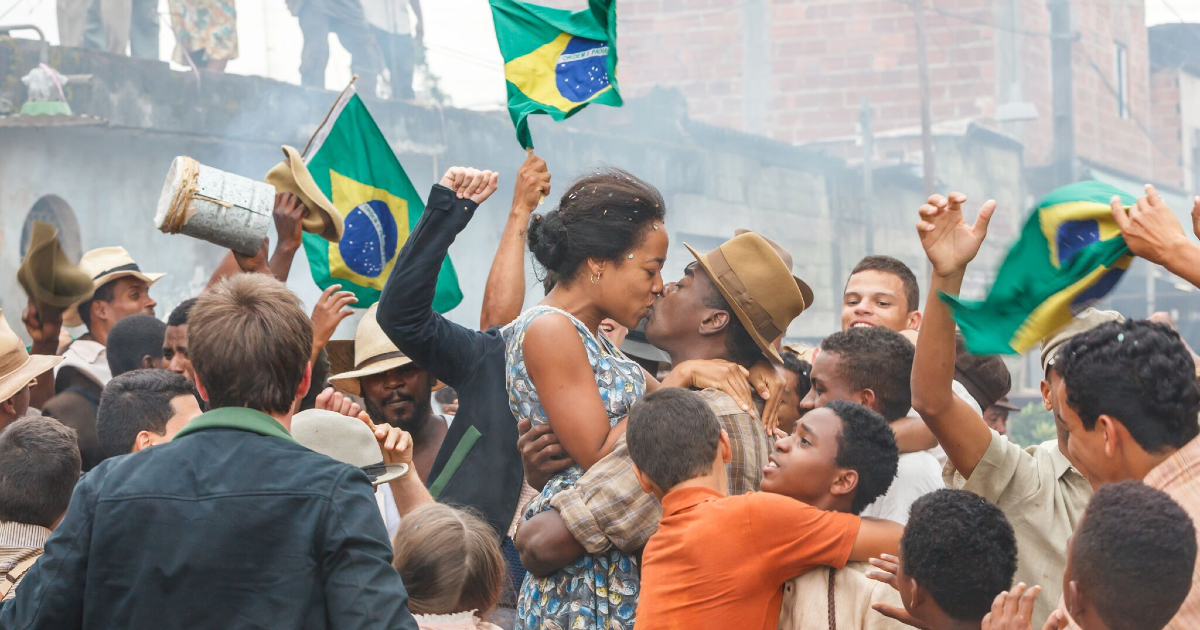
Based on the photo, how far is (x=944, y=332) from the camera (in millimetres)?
3057

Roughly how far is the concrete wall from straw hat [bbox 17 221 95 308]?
3.95 meters

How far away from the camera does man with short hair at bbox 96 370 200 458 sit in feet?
12.5

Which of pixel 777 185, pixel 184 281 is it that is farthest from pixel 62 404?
pixel 777 185

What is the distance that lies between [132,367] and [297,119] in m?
5.92

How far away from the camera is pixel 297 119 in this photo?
10.6 metres

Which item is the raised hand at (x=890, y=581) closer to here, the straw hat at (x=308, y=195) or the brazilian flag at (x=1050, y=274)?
the brazilian flag at (x=1050, y=274)

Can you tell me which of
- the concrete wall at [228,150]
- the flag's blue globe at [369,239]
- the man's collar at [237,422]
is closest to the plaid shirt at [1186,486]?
the man's collar at [237,422]

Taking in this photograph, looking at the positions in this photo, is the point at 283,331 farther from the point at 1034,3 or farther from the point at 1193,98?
the point at 1193,98

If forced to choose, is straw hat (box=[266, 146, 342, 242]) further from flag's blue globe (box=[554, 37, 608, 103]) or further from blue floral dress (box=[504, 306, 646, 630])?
blue floral dress (box=[504, 306, 646, 630])

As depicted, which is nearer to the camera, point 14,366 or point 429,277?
point 429,277

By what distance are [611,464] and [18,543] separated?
5.67 ft

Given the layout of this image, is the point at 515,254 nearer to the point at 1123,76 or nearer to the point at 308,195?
the point at 308,195

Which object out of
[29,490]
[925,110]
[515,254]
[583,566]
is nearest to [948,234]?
[583,566]

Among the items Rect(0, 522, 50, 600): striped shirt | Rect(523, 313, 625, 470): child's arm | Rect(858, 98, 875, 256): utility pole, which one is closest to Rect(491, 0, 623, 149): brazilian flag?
Rect(523, 313, 625, 470): child's arm
